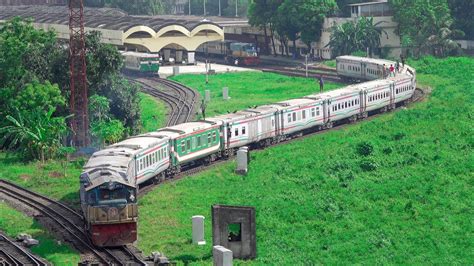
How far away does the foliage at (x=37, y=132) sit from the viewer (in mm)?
61594

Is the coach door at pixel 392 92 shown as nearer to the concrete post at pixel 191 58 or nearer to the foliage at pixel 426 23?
the foliage at pixel 426 23

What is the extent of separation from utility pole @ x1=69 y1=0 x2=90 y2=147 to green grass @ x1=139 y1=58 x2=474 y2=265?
12358 mm

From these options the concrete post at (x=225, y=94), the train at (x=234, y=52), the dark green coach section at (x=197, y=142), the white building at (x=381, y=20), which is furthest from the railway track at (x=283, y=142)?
the train at (x=234, y=52)

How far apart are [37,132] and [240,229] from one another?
906 inches

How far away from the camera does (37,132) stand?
61906 mm

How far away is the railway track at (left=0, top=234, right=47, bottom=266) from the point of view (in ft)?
134

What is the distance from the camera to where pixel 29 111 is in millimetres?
65500

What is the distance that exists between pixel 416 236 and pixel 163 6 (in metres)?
154

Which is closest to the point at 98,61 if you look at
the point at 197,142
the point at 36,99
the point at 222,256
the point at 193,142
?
the point at 36,99

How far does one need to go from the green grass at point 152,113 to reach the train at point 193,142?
466 inches

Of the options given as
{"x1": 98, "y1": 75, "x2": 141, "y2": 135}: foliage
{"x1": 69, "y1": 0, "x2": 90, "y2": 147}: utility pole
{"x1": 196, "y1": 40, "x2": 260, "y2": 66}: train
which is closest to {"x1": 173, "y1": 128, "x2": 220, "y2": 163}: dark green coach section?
{"x1": 69, "y1": 0, "x2": 90, "y2": 147}: utility pole

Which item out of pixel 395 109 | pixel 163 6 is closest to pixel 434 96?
pixel 395 109

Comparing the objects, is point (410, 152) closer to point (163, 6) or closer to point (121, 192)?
point (121, 192)

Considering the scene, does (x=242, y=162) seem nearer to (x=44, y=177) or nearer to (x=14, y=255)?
(x=44, y=177)
